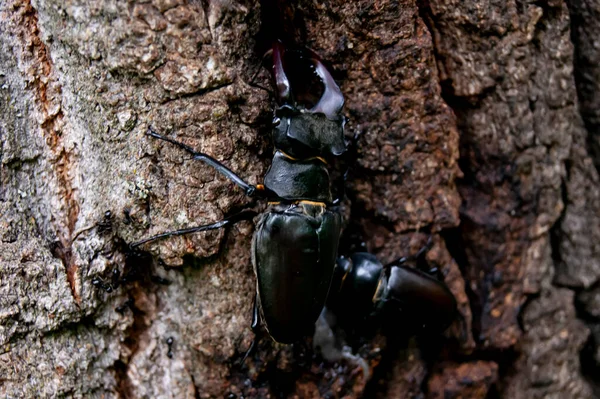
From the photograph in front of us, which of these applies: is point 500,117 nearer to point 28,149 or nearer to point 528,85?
point 528,85

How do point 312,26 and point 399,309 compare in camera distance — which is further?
point 399,309

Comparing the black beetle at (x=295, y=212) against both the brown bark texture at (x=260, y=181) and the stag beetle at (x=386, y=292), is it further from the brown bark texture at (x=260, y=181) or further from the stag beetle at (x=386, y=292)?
the stag beetle at (x=386, y=292)

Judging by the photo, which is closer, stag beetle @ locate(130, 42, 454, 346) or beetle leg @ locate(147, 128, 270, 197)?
beetle leg @ locate(147, 128, 270, 197)

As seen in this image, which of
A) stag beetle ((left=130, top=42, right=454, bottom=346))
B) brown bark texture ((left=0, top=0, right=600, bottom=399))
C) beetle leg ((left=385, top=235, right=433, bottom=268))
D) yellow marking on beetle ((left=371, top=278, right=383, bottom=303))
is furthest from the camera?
yellow marking on beetle ((left=371, top=278, right=383, bottom=303))

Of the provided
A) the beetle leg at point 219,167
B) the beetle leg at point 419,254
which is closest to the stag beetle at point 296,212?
the beetle leg at point 219,167

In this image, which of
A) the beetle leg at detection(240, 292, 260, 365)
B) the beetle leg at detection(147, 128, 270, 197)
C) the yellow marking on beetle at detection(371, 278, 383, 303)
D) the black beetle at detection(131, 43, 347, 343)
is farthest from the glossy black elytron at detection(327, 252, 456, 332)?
the beetle leg at detection(147, 128, 270, 197)

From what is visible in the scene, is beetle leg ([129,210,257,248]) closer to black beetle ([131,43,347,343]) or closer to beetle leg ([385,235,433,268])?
black beetle ([131,43,347,343])

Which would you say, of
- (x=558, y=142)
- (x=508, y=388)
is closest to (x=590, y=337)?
(x=508, y=388)

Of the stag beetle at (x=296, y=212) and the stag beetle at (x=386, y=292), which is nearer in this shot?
the stag beetle at (x=296, y=212)
